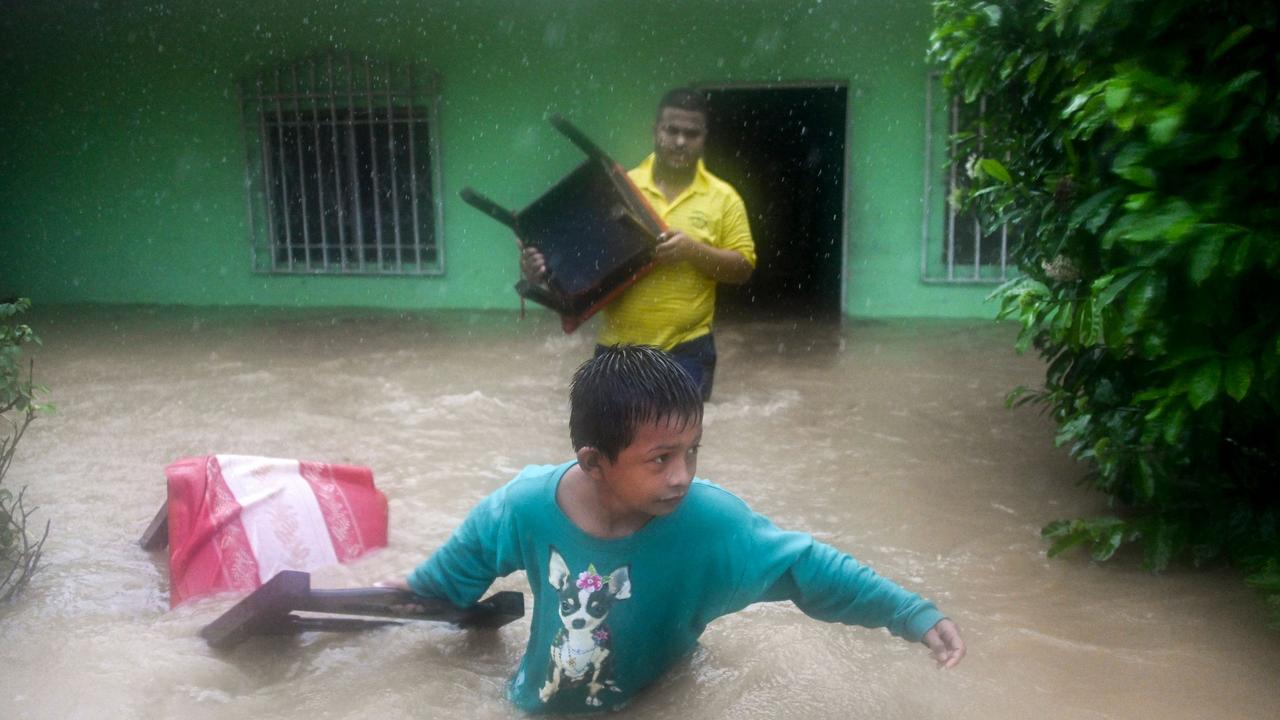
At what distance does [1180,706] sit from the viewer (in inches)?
107

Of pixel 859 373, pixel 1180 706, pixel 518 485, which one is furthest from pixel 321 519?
pixel 859 373

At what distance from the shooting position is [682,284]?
427 cm

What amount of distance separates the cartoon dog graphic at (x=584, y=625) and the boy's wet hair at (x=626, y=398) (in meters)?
0.29

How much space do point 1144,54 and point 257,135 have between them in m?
8.77

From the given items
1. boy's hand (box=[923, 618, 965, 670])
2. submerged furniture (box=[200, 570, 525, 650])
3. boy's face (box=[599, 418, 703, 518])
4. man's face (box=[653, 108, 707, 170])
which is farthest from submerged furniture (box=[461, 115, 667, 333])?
boy's hand (box=[923, 618, 965, 670])

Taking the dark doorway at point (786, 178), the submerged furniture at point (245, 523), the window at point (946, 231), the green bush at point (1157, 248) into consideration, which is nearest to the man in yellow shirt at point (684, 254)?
the green bush at point (1157, 248)

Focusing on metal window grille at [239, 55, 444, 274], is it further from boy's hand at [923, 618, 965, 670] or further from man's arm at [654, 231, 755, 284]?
boy's hand at [923, 618, 965, 670]

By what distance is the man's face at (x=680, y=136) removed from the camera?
419cm

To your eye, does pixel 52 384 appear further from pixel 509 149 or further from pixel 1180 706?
pixel 1180 706

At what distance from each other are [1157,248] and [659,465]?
144 cm

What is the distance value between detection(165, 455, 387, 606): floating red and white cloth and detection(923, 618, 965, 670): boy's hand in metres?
2.08

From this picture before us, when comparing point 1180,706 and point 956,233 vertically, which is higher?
point 956,233

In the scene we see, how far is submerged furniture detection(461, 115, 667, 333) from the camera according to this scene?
4180 millimetres

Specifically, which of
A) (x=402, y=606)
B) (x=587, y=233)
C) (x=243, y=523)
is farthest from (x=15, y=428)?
(x=587, y=233)
